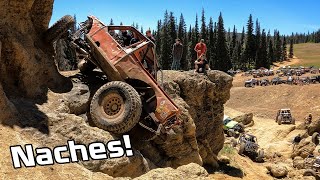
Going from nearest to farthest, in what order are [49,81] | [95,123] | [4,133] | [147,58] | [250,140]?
[4,133] → [95,123] → [49,81] → [147,58] → [250,140]

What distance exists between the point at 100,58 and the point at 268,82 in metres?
43.4

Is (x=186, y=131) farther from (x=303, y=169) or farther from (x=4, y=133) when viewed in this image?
(x=303, y=169)

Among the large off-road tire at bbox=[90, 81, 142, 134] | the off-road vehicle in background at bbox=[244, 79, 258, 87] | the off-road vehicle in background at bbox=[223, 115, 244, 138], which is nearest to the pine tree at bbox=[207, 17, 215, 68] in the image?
the off-road vehicle in background at bbox=[244, 79, 258, 87]

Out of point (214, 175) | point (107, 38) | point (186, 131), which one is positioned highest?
point (107, 38)

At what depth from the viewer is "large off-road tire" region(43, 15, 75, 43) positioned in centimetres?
1228

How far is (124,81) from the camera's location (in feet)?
37.4

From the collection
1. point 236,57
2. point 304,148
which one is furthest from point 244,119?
point 236,57

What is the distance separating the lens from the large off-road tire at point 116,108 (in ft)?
33.5

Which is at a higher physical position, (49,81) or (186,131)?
(49,81)

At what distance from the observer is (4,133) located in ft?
25.2

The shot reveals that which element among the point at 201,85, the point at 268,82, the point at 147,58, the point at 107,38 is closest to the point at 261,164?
the point at 201,85

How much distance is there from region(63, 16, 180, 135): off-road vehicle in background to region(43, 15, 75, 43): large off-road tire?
0.40 meters

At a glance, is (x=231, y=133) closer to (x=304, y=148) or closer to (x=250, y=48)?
(x=304, y=148)

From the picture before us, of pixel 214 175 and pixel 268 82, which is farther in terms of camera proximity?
pixel 268 82
